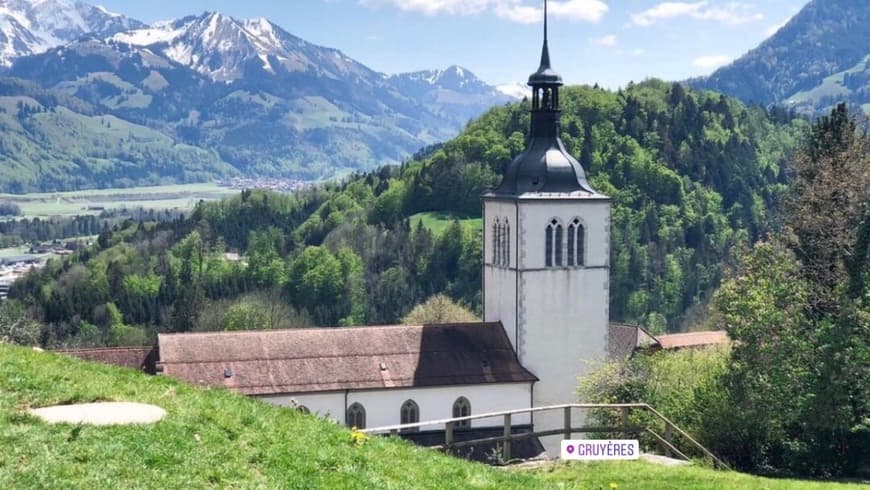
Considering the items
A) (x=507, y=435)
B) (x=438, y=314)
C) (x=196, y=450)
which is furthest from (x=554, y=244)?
(x=438, y=314)

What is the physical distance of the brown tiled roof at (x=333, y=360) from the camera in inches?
1623

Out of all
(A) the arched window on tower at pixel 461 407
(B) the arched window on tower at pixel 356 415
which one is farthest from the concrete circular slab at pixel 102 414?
(A) the arched window on tower at pixel 461 407

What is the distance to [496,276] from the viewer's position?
1896 inches

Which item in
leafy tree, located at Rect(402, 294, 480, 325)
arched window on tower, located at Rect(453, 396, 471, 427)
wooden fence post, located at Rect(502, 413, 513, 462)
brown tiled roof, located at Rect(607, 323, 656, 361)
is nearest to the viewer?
wooden fence post, located at Rect(502, 413, 513, 462)

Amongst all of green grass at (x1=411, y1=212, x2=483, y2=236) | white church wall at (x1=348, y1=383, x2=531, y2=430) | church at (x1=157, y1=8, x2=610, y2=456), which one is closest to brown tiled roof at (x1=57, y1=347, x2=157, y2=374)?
church at (x1=157, y1=8, x2=610, y2=456)

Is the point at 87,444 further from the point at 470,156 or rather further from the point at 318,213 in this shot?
the point at 318,213

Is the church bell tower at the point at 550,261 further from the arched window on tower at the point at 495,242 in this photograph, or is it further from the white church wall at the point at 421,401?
the white church wall at the point at 421,401

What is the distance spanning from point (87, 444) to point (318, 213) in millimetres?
180156

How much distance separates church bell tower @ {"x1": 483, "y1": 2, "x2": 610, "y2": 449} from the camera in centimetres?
4631

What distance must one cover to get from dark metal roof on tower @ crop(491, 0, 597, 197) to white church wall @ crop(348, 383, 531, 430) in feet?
27.9

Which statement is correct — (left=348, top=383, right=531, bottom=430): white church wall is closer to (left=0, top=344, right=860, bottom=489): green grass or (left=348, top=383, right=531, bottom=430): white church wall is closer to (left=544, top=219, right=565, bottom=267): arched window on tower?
(left=544, top=219, right=565, bottom=267): arched window on tower

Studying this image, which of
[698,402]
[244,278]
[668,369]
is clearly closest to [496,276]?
[668,369]

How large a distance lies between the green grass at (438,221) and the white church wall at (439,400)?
347 ft

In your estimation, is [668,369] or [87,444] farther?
[668,369]
